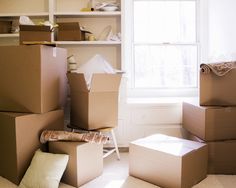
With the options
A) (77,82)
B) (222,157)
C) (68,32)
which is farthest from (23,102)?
(222,157)

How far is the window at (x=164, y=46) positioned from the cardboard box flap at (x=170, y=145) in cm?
104

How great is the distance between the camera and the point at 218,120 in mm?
2434

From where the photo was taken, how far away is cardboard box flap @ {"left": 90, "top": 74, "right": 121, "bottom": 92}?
2514 millimetres

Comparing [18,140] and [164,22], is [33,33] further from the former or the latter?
[164,22]

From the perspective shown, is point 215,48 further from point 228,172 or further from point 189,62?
point 228,172

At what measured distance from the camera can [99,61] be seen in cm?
278

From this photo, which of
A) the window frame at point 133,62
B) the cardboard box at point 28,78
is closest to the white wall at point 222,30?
the window frame at point 133,62

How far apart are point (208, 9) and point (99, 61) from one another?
152 centimetres

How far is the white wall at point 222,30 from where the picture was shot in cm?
320

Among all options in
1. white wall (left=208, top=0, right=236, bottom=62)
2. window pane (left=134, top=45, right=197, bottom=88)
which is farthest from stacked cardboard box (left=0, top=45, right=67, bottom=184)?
white wall (left=208, top=0, right=236, bottom=62)

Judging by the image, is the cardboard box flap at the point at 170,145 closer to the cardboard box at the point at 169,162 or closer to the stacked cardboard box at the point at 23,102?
the cardboard box at the point at 169,162

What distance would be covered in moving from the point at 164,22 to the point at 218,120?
5.07 feet

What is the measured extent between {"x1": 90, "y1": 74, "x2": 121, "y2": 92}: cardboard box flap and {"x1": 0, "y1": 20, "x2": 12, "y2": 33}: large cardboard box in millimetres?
1430

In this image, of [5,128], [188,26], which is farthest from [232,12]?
[5,128]
